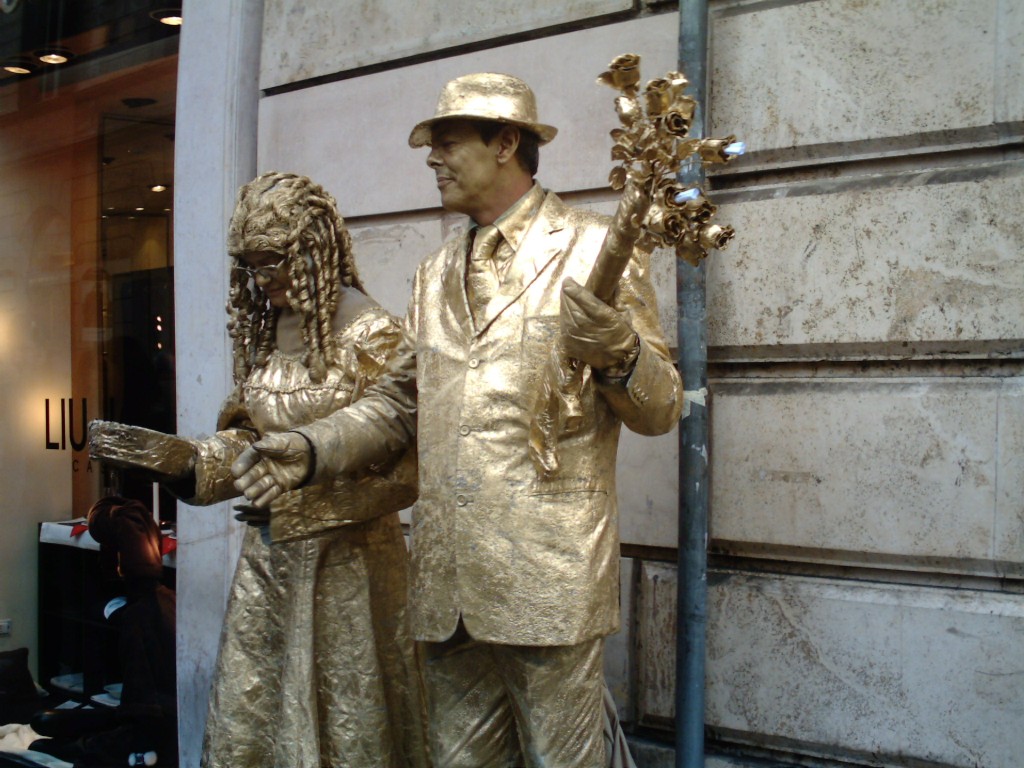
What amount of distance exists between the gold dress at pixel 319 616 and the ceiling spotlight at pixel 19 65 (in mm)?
3796

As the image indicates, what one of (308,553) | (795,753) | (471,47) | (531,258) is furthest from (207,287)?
(795,753)

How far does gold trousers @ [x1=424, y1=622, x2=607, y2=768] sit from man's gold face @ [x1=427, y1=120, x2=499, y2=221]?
106cm

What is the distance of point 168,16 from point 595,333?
13.0ft

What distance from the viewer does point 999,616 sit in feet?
10.4

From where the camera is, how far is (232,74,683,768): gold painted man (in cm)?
253

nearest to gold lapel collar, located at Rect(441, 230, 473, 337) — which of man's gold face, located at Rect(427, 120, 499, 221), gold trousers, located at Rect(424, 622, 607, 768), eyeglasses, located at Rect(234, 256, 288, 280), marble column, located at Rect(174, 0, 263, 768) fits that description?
man's gold face, located at Rect(427, 120, 499, 221)

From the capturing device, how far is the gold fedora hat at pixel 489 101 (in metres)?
2.70

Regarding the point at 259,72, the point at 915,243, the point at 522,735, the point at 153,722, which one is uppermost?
the point at 259,72

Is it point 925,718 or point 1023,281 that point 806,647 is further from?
point 1023,281

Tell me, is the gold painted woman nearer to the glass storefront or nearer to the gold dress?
the gold dress

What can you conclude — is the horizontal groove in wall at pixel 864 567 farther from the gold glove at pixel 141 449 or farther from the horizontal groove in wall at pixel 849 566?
the gold glove at pixel 141 449

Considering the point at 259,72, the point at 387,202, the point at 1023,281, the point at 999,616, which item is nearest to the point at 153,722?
the point at 387,202

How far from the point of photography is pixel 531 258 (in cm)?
272

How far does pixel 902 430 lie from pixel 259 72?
3.19 m
